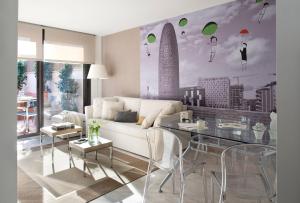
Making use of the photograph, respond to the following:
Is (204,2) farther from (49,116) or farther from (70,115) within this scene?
(49,116)

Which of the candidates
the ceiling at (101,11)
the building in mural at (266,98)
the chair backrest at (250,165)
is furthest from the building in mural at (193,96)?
the chair backrest at (250,165)

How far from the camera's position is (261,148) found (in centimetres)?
164

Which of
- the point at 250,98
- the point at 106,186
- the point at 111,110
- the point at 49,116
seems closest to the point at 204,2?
the point at 250,98

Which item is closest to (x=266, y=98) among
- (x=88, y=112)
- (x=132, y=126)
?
(x=132, y=126)

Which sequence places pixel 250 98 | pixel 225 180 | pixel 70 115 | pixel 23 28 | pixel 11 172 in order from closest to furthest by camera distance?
pixel 11 172 < pixel 225 180 < pixel 250 98 < pixel 23 28 < pixel 70 115

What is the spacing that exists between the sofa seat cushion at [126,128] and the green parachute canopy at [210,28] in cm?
207

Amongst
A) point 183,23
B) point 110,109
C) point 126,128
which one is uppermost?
point 183,23

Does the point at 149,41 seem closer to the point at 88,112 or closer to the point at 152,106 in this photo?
the point at 152,106

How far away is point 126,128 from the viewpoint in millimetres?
3949

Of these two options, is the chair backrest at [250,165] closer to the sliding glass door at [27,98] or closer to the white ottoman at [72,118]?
the white ottoman at [72,118]

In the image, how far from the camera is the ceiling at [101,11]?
3.58m

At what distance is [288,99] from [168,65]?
353cm

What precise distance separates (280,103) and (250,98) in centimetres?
252

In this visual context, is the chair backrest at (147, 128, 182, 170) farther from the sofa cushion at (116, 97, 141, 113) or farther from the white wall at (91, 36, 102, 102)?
the white wall at (91, 36, 102, 102)
